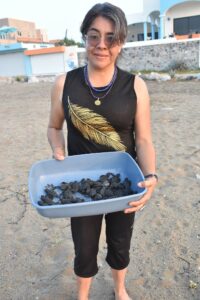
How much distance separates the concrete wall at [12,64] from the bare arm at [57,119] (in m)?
24.8

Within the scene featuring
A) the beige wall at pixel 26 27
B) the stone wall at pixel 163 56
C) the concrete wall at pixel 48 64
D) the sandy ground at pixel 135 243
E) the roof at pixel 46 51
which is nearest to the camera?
the sandy ground at pixel 135 243

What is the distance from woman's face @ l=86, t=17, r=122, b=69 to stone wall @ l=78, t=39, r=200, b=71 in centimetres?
1699

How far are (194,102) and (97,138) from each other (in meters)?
7.71

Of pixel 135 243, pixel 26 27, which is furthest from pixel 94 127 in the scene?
pixel 26 27

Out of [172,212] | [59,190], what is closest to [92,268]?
[59,190]

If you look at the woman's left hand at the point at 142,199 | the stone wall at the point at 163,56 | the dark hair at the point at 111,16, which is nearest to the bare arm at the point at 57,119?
the dark hair at the point at 111,16

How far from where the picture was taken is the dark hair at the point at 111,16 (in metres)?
1.49

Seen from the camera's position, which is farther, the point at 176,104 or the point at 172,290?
the point at 176,104

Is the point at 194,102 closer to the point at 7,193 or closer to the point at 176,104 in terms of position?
the point at 176,104

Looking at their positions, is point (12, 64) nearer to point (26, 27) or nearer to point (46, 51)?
point (46, 51)

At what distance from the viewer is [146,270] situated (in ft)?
8.18

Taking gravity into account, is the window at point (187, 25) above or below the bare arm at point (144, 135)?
above

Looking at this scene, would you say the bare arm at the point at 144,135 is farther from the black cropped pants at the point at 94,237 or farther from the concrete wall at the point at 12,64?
the concrete wall at the point at 12,64

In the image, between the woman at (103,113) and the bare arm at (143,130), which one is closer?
the woman at (103,113)
